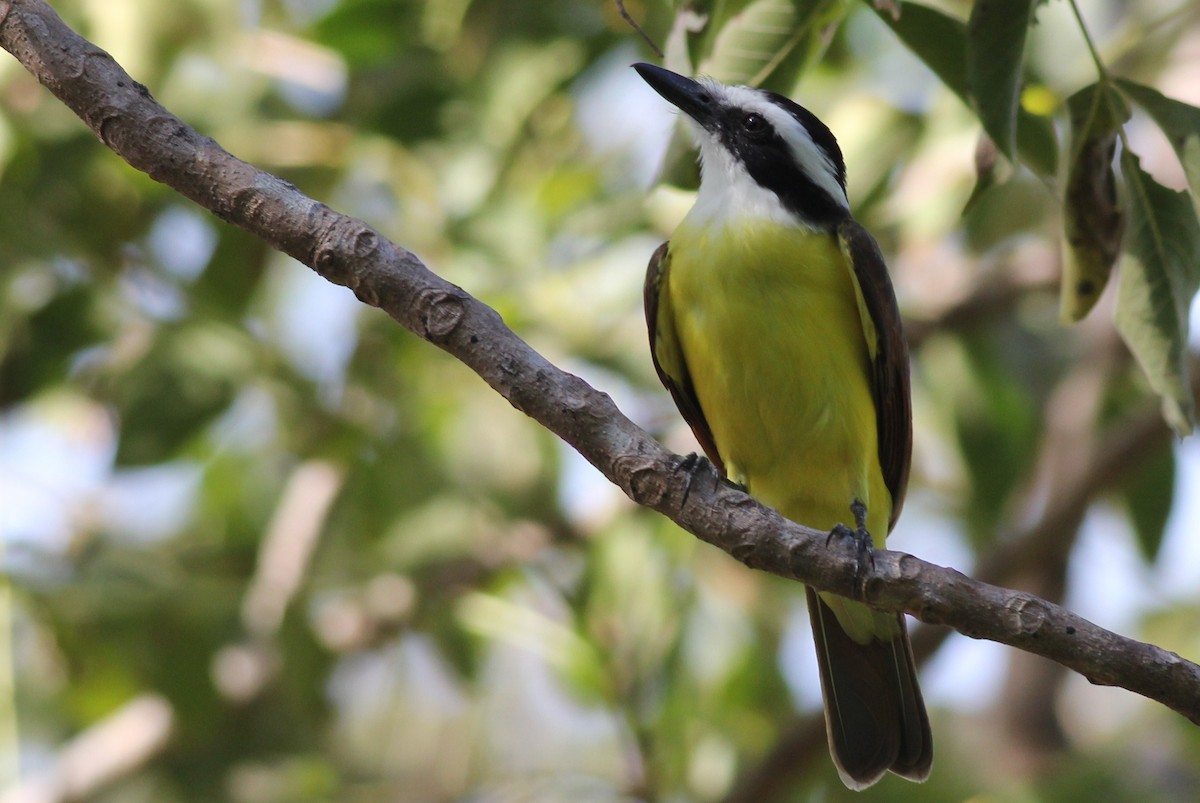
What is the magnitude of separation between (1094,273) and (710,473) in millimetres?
988

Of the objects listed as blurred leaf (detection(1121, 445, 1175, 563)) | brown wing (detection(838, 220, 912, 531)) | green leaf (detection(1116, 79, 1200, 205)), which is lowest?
blurred leaf (detection(1121, 445, 1175, 563))

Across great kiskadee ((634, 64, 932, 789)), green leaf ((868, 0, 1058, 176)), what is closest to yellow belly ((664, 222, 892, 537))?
great kiskadee ((634, 64, 932, 789))

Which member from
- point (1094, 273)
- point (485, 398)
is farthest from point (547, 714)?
point (1094, 273)

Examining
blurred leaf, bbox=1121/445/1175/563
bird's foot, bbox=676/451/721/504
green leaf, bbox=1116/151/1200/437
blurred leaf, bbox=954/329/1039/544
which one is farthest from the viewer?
blurred leaf, bbox=1121/445/1175/563

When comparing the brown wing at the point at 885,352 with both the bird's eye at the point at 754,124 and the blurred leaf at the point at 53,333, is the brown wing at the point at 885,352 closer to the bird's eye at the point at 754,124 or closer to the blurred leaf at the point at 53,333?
the bird's eye at the point at 754,124

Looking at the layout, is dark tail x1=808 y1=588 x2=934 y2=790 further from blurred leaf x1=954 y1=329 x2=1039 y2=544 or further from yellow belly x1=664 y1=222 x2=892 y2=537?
blurred leaf x1=954 y1=329 x2=1039 y2=544

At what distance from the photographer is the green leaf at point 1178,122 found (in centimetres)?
247

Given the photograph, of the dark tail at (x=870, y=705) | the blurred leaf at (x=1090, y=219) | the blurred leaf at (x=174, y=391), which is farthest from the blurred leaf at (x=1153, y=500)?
the blurred leaf at (x=174, y=391)

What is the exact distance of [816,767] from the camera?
4.59 meters

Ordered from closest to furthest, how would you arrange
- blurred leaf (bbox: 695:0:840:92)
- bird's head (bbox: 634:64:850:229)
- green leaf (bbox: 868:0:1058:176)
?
green leaf (bbox: 868:0:1058:176) < blurred leaf (bbox: 695:0:840:92) < bird's head (bbox: 634:64:850:229)

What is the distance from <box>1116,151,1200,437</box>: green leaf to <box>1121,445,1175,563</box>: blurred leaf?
7.71ft

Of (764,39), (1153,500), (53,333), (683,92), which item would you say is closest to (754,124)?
(683,92)

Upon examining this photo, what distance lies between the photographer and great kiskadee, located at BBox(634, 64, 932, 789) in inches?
147

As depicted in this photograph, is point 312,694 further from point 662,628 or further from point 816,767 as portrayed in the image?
point 816,767
